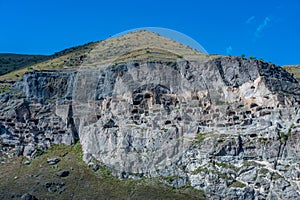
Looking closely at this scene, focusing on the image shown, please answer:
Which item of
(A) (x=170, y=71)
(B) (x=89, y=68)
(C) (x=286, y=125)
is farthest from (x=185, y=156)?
(B) (x=89, y=68)

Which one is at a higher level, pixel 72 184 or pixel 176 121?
pixel 176 121

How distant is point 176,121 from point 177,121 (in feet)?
0.42

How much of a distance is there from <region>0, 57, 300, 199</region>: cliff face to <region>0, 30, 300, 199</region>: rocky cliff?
4.6 inches

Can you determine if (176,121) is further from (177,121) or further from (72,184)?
(72,184)

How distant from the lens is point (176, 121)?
46.5m

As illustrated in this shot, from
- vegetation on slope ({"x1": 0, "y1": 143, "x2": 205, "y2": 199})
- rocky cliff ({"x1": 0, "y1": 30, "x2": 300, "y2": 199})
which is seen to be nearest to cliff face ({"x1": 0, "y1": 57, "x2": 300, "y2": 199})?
rocky cliff ({"x1": 0, "y1": 30, "x2": 300, "y2": 199})

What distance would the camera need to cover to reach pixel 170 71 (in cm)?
5519

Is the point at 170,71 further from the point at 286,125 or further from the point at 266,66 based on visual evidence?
the point at 286,125

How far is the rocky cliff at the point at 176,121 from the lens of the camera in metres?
40.2

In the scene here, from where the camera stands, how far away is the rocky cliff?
40.2 metres

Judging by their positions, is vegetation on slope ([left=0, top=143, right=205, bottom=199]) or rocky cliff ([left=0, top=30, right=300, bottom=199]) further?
rocky cliff ([left=0, top=30, right=300, bottom=199])

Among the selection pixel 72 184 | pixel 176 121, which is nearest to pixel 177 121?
pixel 176 121

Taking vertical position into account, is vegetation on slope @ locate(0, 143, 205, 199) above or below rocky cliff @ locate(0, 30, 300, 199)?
below

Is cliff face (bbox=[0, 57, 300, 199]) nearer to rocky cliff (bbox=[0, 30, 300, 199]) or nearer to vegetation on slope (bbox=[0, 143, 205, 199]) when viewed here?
rocky cliff (bbox=[0, 30, 300, 199])
